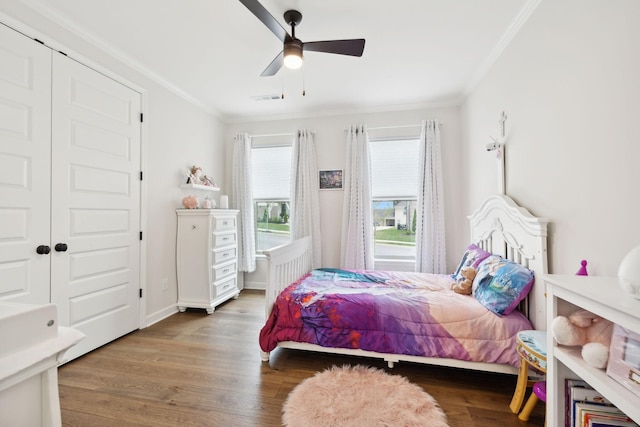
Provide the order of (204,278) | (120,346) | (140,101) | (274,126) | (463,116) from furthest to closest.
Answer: (274,126)
(463,116)
(204,278)
(140,101)
(120,346)

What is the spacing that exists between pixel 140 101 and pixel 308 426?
3207mm

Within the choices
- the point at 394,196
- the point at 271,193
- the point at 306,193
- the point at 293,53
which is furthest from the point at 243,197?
the point at 293,53

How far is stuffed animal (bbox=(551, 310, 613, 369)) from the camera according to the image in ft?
3.44

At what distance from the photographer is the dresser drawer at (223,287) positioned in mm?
3324

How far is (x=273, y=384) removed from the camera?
6.33 ft

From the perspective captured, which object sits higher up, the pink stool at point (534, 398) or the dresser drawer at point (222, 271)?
the dresser drawer at point (222, 271)

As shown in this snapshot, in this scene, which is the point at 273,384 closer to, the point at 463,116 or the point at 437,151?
the point at 437,151

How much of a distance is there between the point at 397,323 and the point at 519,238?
1126 mm

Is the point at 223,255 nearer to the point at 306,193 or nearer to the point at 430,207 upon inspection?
the point at 306,193

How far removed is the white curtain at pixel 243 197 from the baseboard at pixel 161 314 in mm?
1090

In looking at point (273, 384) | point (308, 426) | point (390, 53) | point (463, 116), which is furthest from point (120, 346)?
point (463, 116)

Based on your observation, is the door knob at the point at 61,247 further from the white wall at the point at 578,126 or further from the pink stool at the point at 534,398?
the white wall at the point at 578,126

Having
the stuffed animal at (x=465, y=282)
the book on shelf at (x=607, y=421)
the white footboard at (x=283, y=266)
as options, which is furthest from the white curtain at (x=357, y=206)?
the book on shelf at (x=607, y=421)

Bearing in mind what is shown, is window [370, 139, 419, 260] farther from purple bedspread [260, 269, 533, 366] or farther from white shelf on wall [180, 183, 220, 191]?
white shelf on wall [180, 183, 220, 191]
